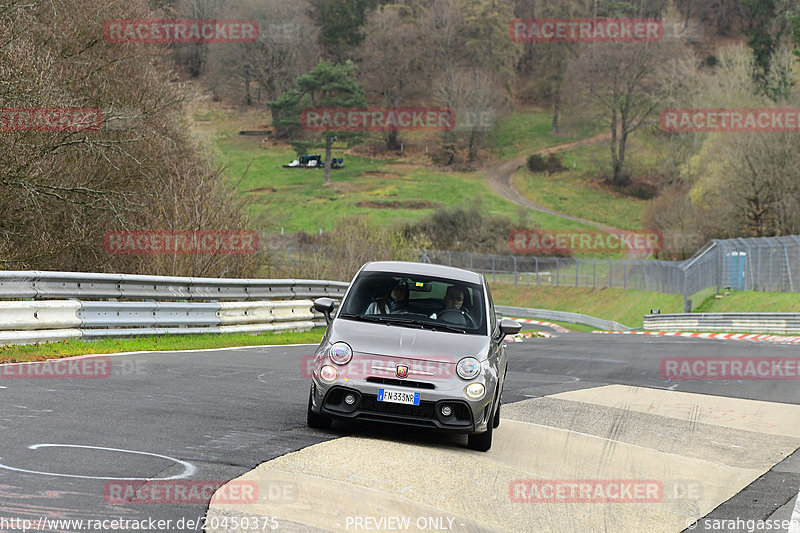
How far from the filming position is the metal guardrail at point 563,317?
5502cm

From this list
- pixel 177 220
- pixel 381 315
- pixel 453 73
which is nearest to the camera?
pixel 381 315

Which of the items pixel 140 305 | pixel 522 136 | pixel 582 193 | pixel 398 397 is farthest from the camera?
pixel 522 136

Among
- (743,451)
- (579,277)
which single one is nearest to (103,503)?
(743,451)

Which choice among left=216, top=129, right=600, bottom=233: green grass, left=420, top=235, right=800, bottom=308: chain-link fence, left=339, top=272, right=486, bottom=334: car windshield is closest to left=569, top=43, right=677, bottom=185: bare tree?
left=216, top=129, right=600, bottom=233: green grass

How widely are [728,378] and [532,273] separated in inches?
2060

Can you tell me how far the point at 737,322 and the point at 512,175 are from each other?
79496 mm

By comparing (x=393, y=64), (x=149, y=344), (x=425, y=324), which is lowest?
(x=149, y=344)

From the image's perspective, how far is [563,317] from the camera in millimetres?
60938

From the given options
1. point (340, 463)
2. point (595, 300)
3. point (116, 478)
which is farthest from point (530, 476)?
point (595, 300)

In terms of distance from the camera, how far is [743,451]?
10984 mm

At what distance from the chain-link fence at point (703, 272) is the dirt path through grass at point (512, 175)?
31490mm

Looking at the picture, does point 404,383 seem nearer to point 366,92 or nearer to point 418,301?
point 418,301

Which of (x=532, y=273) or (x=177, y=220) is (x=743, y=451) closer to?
(x=177, y=220)

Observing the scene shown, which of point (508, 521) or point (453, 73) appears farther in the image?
point (453, 73)
